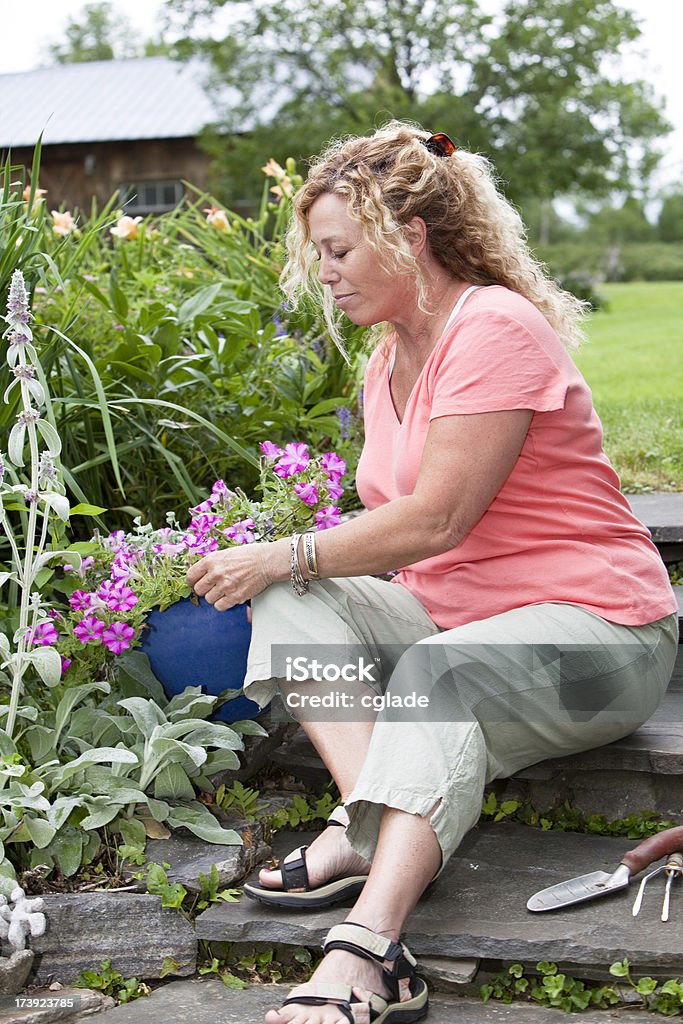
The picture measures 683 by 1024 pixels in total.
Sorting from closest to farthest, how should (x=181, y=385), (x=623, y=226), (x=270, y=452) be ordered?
1. (x=270, y=452)
2. (x=181, y=385)
3. (x=623, y=226)

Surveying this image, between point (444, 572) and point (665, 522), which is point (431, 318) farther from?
point (665, 522)

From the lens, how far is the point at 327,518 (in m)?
2.21

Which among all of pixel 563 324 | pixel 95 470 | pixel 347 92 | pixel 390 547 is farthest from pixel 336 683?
pixel 347 92

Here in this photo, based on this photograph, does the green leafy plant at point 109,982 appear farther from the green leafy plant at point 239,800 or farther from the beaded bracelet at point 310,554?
the beaded bracelet at point 310,554

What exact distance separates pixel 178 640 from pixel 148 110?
1721 centimetres

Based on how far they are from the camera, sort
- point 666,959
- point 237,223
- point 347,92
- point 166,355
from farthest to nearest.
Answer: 1. point 347,92
2. point 237,223
3. point 166,355
4. point 666,959

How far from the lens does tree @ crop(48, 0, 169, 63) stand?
43812 millimetres

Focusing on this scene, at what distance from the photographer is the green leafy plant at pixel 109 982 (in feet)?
5.94

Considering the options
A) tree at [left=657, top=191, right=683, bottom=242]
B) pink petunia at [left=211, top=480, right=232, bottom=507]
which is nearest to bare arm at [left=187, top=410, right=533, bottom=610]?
pink petunia at [left=211, top=480, right=232, bottom=507]

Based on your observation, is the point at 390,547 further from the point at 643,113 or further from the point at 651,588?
the point at 643,113

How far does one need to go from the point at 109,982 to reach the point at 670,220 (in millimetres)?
38051

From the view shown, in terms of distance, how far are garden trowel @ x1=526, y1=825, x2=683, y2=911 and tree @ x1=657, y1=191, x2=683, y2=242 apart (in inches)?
1437

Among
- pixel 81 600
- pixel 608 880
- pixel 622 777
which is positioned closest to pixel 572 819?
pixel 622 777

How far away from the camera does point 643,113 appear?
1477 cm
